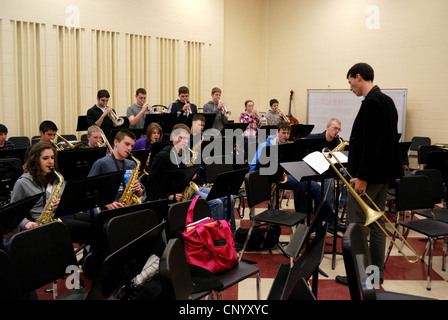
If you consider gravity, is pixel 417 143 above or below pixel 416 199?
above

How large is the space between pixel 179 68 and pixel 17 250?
326 inches

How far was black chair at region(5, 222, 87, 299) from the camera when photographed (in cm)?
249

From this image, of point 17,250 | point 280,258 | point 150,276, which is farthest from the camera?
point 280,258

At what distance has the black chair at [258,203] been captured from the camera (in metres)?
4.41

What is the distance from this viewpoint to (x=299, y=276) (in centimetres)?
202

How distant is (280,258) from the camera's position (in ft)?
15.6

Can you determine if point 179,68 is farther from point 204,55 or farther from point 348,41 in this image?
point 348,41

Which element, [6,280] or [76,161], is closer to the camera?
[6,280]

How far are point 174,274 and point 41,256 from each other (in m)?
1.11

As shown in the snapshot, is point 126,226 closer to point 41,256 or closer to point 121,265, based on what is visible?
point 41,256

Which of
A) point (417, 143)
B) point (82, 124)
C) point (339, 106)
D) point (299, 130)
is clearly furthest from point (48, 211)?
point (339, 106)

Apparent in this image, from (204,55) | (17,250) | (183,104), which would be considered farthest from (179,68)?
(17,250)

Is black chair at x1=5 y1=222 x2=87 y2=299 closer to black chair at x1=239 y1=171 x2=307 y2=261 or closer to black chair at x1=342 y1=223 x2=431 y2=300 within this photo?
black chair at x1=342 y1=223 x2=431 y2=300

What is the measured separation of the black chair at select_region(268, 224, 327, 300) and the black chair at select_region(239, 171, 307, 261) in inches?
75.2
